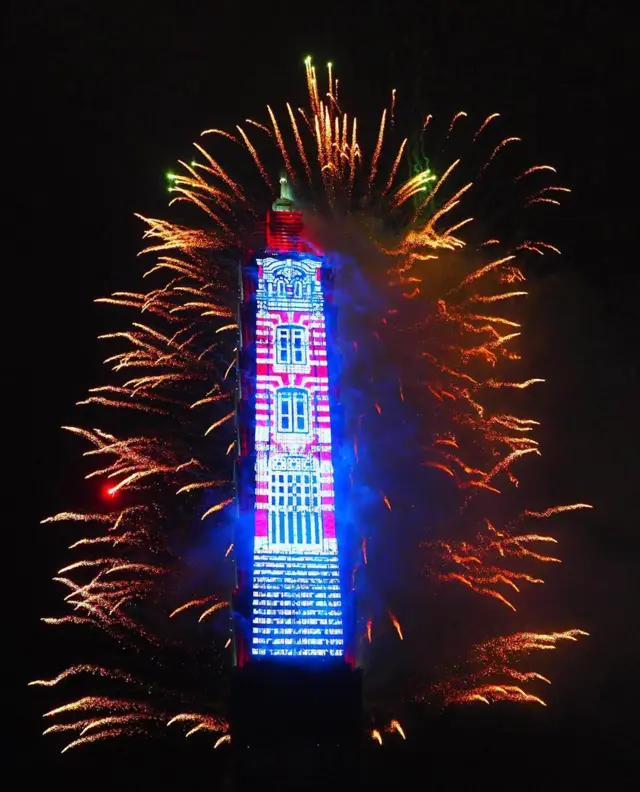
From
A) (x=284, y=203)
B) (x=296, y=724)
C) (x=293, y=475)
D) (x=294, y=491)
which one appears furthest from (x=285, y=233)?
(x=296, y=724)

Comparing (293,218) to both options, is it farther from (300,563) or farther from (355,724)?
(355,724)

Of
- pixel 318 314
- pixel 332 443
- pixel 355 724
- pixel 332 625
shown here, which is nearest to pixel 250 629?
pixel 332 625

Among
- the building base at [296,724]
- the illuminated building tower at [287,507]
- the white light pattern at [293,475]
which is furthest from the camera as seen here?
the white light pattern at [293,475]

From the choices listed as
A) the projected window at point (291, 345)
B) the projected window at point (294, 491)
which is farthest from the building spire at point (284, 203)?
the projected window at point (294, 491)

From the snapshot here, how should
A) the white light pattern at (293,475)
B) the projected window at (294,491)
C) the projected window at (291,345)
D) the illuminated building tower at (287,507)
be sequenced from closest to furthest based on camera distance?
the illuminated building tower at (287,507) → the white light pattern at (293,475) → the projected window at (294,491) → the projected window at (291,345)

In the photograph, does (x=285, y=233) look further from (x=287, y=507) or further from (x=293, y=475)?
(x=287, y=507)

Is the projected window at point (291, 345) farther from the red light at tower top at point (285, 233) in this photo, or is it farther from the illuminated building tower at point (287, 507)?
the red light at tower top at point (285, 233)
